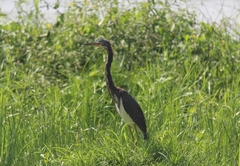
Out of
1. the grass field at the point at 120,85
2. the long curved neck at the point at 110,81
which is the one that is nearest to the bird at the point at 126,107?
the long curved neck at the point at 110,81

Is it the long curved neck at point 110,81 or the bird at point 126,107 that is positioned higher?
the long curved neck at point 110,81

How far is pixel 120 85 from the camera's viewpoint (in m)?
6.36

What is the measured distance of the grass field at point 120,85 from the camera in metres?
4.72

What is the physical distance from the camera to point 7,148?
472 cm

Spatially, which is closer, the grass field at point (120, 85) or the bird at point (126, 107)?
the grass field at point (120, 85)

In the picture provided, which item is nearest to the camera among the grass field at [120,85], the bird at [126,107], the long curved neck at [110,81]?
the grass field at [120,85]

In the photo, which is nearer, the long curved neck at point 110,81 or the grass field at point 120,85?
the grass field at point 120,85

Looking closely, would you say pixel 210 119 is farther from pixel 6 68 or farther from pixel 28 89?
pixel 6 68

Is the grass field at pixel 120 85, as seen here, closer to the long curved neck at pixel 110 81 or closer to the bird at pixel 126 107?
the bird at pixel 126 107

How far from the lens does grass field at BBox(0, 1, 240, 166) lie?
4.72m

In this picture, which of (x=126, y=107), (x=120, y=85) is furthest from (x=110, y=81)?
(x=120, y=85)

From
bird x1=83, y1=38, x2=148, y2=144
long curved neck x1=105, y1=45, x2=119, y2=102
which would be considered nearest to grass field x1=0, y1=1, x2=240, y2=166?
bird x1=83, y1=38, x2=148, y2=144

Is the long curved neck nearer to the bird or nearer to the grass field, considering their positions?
the bird

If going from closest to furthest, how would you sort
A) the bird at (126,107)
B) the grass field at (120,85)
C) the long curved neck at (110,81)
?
the grass field at (120,85) → the bird at (126,107) → the long curved neck at (110,81)
